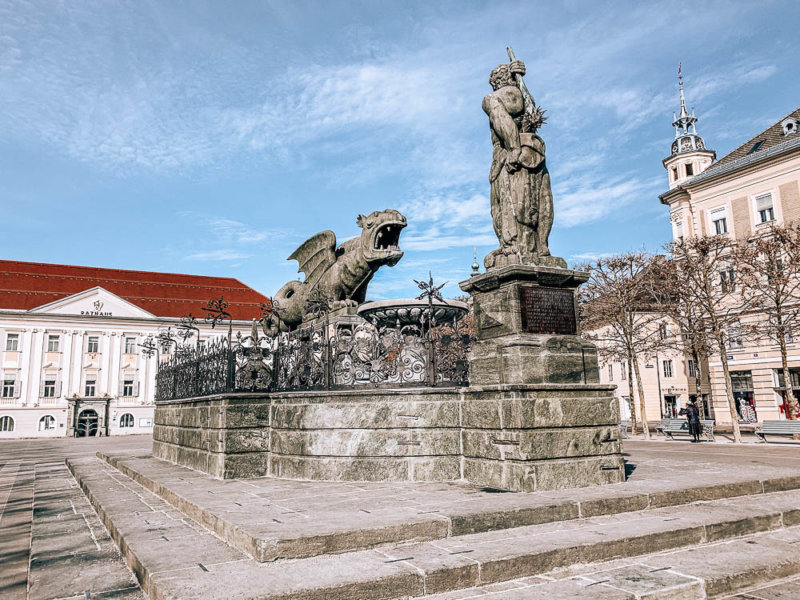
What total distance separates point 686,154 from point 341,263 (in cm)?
4575

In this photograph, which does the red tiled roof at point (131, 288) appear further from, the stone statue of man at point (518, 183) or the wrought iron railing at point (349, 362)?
the stone statue of man at point (518, 183)

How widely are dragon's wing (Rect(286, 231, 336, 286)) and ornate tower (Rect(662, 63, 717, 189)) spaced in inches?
1752

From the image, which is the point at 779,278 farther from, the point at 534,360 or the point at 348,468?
the point at 348,468

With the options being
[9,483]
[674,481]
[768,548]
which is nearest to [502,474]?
[674,481]

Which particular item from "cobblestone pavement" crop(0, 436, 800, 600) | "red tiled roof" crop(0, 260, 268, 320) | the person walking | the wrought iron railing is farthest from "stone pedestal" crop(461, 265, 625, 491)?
"red tiled roof" crop(0, 260, 268, 320)

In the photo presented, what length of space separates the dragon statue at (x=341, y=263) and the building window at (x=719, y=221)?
33110 millimetres

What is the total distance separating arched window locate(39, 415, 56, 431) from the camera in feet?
165

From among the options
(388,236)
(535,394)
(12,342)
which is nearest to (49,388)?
(12,342)

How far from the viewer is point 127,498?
26.1 feet

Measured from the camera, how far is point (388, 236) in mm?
11805

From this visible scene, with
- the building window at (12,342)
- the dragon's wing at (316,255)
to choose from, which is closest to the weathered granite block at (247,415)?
the dragon's wing at (316,255)

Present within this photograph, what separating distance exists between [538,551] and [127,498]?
615 centimetres

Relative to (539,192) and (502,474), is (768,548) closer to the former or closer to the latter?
(502,474)

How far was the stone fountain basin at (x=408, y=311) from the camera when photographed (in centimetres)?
946
